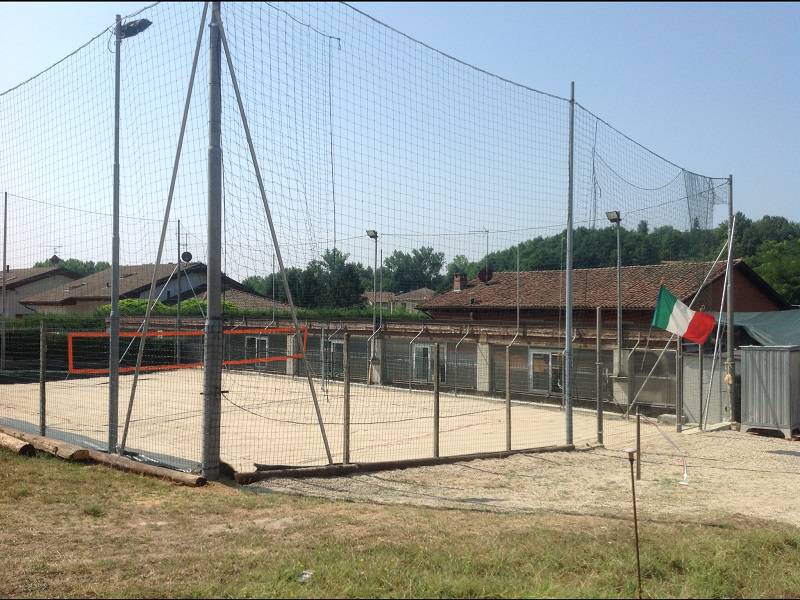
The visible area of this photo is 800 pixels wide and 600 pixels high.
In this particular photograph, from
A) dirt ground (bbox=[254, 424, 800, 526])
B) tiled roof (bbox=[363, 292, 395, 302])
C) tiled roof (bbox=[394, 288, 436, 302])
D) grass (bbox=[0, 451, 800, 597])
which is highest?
tiled roof (bbox=[394, 288, 436, 302])

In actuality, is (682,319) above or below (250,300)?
below

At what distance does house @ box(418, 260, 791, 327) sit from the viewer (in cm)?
2038

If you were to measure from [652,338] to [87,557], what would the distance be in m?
17.7

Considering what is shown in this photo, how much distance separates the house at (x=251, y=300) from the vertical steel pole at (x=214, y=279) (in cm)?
312

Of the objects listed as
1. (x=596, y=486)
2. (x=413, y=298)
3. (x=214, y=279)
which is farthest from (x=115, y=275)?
(x=413, y=298)

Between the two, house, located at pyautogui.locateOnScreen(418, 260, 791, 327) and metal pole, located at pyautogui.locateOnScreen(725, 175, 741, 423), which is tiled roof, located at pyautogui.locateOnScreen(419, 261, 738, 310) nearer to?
house, located at pyautogui.locateOnScreen(418, 260, 791, 327)

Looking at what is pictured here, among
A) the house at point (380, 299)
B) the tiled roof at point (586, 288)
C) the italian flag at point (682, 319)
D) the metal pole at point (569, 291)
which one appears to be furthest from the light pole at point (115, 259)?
the tiled roof at point (586, 288)

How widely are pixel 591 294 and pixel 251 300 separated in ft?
47.7

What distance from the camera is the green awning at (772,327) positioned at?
51.7 feet

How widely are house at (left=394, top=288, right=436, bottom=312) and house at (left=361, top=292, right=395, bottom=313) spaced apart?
0.46 m

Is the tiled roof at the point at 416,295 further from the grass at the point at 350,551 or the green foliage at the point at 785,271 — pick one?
the green foliage at the point at 785,271

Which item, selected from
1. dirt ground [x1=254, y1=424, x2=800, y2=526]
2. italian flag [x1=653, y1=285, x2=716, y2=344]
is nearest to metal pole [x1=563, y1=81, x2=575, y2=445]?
dirt ground [x1=254, y1=424, x2=800, y2=526]

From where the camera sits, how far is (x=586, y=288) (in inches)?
941

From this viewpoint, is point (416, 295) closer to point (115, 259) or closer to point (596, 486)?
point (115, 259)
